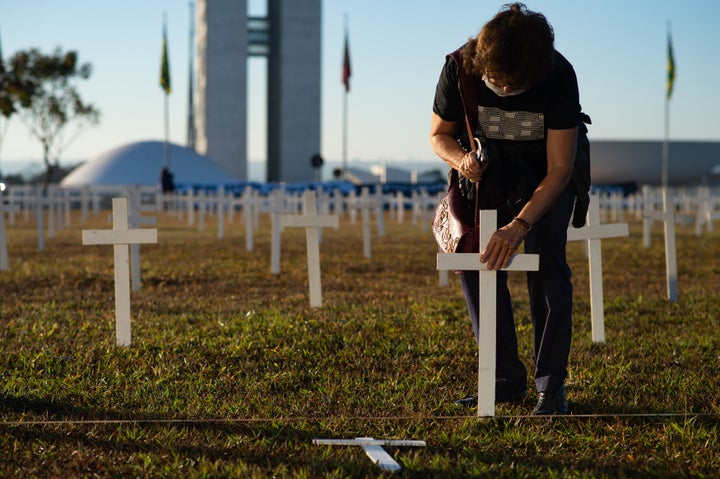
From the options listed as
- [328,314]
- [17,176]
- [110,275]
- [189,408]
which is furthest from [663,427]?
[17,176]

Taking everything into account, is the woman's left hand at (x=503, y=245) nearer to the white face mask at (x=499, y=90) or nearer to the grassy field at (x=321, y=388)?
the white face mask at (x=499, y=90)

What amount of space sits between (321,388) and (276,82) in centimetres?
6966

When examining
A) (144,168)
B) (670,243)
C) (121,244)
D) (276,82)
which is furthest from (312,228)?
(276,82)

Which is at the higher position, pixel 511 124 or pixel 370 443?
pixel 511 124

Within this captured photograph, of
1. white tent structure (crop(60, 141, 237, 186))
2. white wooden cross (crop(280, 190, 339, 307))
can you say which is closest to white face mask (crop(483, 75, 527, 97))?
white wooden cross (crop(280, 190, 339, 307))

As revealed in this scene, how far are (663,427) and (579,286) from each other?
6.50 meters

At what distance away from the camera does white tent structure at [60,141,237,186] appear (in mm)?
66875

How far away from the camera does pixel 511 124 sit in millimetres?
4145

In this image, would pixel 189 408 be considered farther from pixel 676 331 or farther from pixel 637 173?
pixel 637 173

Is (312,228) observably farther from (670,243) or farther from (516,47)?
(516,47)

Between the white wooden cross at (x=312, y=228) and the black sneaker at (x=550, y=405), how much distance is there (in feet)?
12.5

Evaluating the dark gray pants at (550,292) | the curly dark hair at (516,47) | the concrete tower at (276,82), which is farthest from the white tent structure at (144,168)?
the curly dark hair at (516,47)

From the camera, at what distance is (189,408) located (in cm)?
436

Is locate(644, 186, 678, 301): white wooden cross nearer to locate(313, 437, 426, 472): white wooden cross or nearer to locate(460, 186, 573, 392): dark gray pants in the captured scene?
locate(460, 186, 573, 392): dark gray pants
